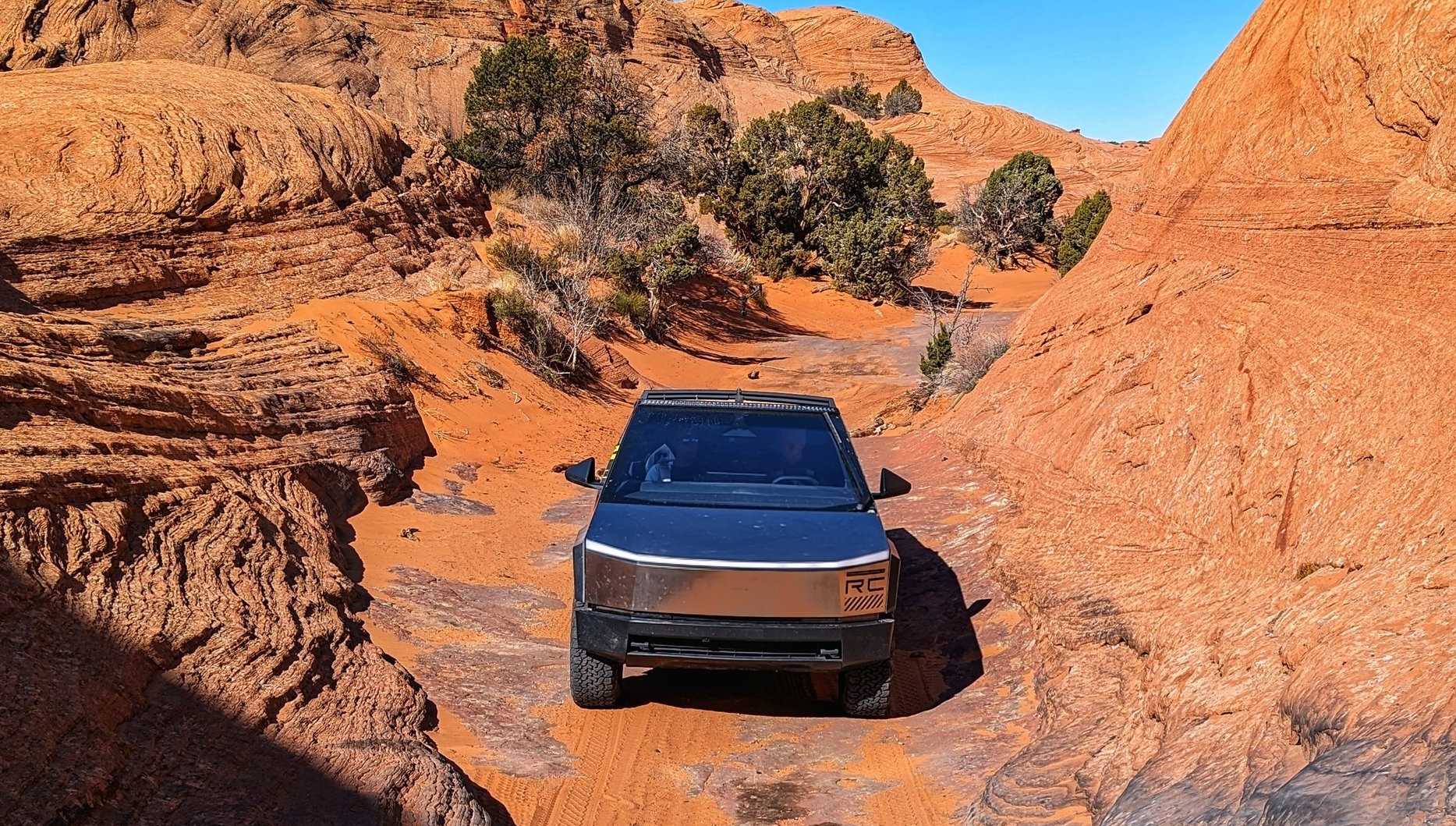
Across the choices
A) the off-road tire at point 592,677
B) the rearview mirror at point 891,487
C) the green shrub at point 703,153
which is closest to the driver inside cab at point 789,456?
the rearview mirror at point 891,487

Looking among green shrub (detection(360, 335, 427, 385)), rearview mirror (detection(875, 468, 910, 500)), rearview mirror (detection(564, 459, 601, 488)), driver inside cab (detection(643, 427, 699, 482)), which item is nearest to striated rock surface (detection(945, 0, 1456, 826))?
rearview mirror (detection(875, 468, 910, 500))

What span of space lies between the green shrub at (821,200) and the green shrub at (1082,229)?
4700mm

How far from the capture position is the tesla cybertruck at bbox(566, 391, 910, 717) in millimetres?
5539

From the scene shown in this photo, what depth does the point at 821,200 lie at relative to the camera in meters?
37.0

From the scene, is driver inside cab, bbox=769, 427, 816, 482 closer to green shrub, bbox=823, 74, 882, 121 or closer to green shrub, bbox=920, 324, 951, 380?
green shrub, bbox=920, 324, 951, 380

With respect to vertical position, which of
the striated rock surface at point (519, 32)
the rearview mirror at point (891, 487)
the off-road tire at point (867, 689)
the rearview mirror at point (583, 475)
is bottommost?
the off-road tire at point (867, 689)

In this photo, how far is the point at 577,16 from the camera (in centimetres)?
5312

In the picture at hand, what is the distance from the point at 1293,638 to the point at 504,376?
14.3m

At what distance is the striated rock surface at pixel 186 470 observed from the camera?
14.1ft

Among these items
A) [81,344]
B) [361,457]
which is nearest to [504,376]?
[361,457]

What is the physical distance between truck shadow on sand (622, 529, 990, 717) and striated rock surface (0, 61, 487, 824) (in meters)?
1.52

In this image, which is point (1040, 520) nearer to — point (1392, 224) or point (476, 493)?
point (1392, 224)

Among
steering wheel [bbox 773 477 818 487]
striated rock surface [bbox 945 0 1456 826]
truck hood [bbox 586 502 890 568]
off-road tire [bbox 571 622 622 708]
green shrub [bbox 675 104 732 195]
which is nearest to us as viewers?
striated rock surface [bbox 945 0 1456 826]

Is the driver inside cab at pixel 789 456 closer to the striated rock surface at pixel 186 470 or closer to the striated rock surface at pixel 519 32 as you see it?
the striated rock surface at pixel 186 470
